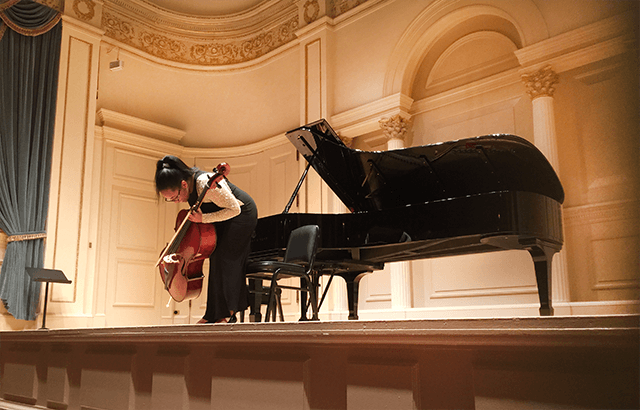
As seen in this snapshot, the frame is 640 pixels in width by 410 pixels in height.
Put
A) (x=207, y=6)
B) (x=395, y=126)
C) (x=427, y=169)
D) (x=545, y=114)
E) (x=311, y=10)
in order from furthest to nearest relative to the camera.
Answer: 1. (x=207, y=6)
2. (x=311, y=10)
3. (x=395, y=126)
4. (x=545, y=114)
5. (x=427, y=169)

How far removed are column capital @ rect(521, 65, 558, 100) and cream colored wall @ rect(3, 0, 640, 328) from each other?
7 centimetres

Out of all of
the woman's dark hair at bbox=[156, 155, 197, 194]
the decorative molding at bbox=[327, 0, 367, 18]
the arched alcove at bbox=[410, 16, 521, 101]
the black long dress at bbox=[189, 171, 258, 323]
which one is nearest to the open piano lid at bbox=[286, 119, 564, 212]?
the black long dress at bbox=[189, 171, 258, 323]

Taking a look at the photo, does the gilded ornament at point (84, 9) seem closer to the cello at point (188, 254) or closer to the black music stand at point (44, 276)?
the black music stand at point (44, 276)

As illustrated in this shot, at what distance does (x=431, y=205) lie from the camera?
3.17 metres

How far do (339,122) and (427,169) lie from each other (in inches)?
109

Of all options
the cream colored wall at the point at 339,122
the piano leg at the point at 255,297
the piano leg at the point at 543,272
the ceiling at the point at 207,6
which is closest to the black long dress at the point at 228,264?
the piano leg at the point at 255,297

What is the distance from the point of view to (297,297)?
235 inches

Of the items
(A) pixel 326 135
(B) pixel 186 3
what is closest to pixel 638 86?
(A) pixel 326 135

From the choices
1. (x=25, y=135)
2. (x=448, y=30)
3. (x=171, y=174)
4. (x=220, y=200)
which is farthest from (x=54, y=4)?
(x=220, y=200)

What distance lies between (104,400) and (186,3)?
5941mm

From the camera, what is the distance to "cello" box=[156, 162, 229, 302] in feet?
7.84

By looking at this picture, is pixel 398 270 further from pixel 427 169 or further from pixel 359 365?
pixel 359 365

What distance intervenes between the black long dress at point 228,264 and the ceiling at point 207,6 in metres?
5.09

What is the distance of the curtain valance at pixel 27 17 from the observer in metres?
5.86
